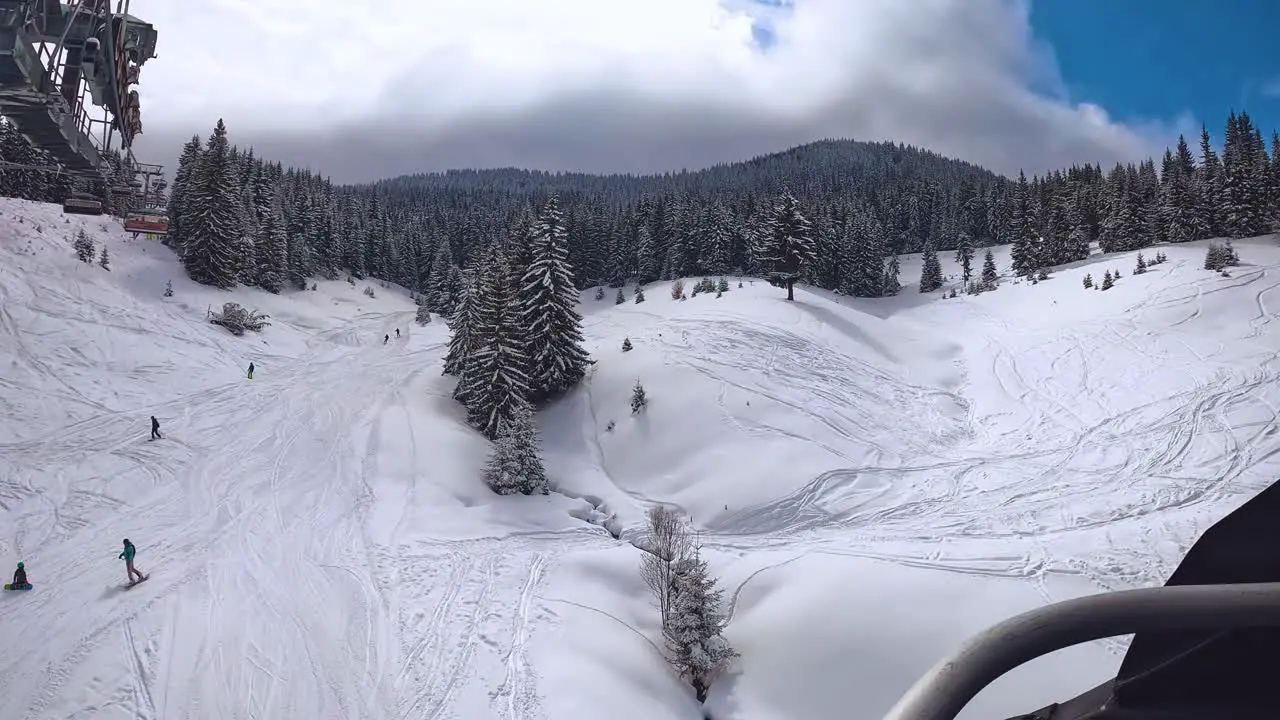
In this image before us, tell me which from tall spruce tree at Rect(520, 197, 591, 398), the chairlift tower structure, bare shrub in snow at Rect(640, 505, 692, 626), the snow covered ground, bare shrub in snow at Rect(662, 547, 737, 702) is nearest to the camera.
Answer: the chairlift tower structure

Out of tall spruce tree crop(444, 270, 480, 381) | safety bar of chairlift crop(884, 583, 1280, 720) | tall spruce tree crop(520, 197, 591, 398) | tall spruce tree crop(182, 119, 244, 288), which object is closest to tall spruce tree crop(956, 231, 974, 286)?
tall spruce tree crop(520, 197, 591, 398)

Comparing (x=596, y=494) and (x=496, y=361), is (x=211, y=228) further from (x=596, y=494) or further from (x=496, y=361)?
(x=596, y=494)

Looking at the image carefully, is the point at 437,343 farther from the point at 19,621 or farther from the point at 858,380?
the point at 19,621

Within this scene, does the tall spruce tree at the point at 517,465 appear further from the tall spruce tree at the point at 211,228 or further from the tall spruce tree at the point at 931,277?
the tall spruce tree at the point at 931,277

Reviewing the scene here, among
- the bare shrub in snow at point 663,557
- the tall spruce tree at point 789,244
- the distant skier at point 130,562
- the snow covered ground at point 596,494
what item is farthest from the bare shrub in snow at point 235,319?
the tall spruce tree at point 789,244

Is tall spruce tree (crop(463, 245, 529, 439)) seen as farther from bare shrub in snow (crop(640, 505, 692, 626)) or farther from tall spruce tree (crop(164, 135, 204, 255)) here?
tall spruce tree (crop(164, 135, 204, 255))

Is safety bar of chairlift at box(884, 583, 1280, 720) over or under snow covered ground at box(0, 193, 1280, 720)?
over

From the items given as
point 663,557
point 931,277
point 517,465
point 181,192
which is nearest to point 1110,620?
point 663,557
